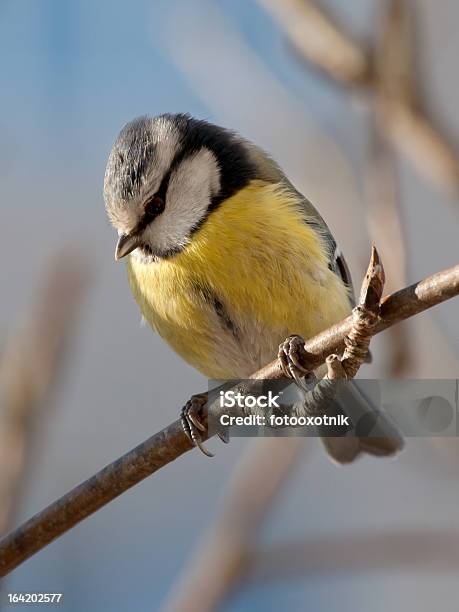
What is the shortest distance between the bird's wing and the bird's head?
44 mm

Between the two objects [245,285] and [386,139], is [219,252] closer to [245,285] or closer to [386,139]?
[245,285]

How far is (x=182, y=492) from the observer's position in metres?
3.65

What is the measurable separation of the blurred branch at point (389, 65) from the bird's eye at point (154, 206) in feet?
1.67

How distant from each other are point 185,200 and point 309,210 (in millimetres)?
343

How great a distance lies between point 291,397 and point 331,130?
128cm

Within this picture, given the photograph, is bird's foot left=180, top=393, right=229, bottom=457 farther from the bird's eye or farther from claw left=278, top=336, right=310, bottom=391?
the bird's eye

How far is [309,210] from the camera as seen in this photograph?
8.12ft

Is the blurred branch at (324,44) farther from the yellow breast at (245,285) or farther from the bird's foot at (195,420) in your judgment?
the bird's foot at (195,420)

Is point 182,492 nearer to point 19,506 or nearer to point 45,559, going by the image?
point 45,559

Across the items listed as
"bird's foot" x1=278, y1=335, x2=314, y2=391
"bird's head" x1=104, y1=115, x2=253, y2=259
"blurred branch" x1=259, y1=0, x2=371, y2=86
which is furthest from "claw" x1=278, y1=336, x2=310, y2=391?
"blurred branch" x1=259, y1=0, x2=371, y2=86

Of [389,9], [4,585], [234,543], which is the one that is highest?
[389,9]

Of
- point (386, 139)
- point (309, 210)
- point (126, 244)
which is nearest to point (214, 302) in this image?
point (126, 244)

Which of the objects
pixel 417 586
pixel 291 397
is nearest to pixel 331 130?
pixel 291 397

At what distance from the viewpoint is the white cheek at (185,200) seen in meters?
2.31
